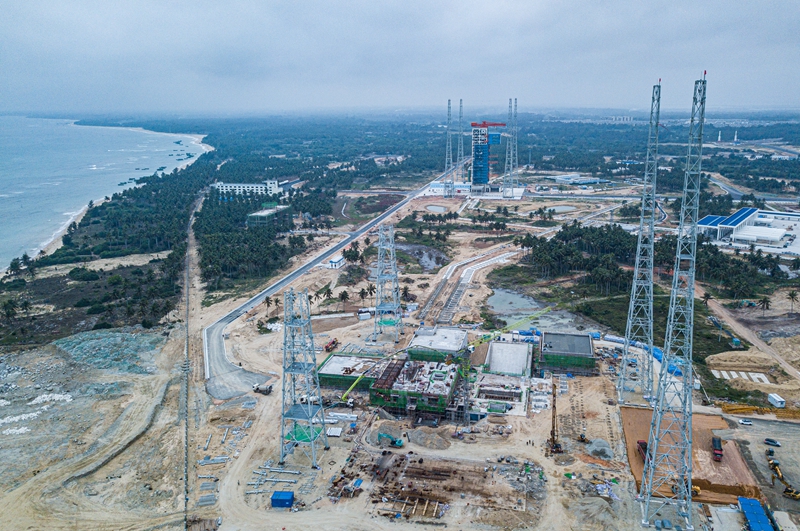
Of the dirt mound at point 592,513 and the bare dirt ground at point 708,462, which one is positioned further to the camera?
the bare dirt ground at point 708,462

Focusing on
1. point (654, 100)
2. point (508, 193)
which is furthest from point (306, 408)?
point (508, 193)

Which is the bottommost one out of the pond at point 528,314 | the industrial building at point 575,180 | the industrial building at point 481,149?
the pond at point 528,314

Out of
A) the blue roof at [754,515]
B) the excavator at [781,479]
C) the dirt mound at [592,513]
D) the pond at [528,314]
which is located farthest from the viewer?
the pond at [528,314]

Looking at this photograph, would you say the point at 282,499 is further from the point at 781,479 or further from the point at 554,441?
the point at 781,479

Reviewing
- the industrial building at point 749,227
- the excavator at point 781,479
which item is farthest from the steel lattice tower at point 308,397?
the industrial building at point 749,227

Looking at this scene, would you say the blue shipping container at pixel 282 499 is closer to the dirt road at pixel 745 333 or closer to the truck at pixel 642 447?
the truck at pixel 642 447

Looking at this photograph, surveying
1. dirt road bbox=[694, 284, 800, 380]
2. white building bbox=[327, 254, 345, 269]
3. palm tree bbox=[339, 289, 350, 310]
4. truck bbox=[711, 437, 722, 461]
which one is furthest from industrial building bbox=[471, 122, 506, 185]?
truck bbox=[711, 437, 722, 461]

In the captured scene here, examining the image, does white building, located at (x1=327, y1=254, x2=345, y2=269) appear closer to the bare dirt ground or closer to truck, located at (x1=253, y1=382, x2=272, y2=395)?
truck, located at (x1=253, y1=382, x2=272, y2=395)

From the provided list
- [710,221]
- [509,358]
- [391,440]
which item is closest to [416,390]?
[391,440]
